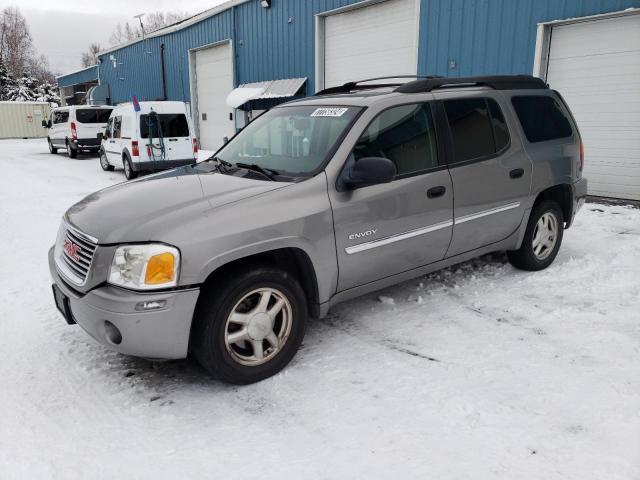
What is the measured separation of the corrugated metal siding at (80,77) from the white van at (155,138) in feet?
89.3

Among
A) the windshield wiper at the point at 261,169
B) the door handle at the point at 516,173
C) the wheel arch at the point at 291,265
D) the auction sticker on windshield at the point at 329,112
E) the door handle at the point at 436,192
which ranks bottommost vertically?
the wheel arch at the point at 291,265

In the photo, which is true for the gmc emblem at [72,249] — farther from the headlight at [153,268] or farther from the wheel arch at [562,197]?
the wheel arch at [562,197]

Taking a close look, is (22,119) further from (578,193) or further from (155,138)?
(578,193)

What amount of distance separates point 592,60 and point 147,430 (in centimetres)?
938


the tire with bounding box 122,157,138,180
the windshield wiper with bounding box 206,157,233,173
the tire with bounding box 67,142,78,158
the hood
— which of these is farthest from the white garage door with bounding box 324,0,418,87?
the tire with bounding box 67,142,78,158

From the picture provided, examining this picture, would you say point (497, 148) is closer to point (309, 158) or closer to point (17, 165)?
point (309, 158)

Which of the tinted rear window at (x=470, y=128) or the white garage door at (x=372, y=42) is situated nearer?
the tinted rear window at (x=470, y=128)

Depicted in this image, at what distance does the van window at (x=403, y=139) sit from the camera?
3.63 metres

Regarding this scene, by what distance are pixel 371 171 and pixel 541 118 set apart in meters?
2.50

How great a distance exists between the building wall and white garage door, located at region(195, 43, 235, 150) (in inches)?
22.0

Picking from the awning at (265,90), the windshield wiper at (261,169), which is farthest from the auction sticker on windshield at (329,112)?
the awning at (265,90)

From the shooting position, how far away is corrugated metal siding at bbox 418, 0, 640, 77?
9016 millimetres

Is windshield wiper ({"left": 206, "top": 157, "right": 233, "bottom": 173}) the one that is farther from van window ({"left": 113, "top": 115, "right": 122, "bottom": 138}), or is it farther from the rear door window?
van window ({"left": 113, "top": 115, "right": 122, "bottom": 138})

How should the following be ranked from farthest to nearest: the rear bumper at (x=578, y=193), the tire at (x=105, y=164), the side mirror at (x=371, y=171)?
the tire at (x=105, y=164)
the rear bumper at (x=578, y=193)
the side mirror at (x=371, y=171)
